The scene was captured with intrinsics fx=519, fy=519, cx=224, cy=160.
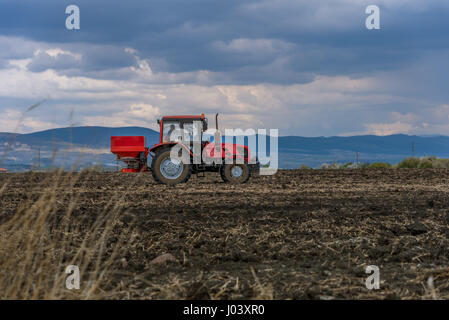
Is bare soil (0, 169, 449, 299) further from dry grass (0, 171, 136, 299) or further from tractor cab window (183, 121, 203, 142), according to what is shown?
tractor cab window (183, 121, 203, 142)

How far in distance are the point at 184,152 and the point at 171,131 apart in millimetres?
710

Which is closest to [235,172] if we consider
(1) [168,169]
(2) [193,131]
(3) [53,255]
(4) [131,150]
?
(2) [193,131]

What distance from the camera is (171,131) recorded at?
14938 millimetres

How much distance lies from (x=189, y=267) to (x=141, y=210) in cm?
436

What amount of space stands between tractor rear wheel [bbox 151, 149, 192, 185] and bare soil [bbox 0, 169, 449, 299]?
282 centimetres

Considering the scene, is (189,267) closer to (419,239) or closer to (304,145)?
(419,239)

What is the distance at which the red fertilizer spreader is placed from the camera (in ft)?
49.6

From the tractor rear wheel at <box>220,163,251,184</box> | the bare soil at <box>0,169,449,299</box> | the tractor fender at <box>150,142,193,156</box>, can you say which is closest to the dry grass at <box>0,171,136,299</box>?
the bare soil at <box>0,169,449,299</box>

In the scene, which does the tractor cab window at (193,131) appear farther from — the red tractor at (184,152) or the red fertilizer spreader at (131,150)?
the red fertilizer spreader at (131,150)

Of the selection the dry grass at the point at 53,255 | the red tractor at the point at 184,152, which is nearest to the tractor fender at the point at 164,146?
the red tractor at the point at 184,152

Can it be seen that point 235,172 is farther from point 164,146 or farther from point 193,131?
point 164,146
